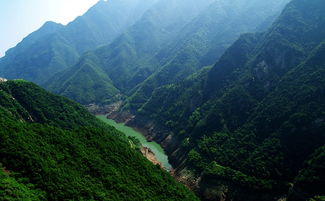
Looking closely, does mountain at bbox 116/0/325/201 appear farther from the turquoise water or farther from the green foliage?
the green foliage

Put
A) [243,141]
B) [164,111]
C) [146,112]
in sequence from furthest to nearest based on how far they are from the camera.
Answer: [146,112] < [164,111] < [243,141]

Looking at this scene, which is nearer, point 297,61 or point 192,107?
point 297,61

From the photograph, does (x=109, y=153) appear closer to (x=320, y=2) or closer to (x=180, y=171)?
(x=180, y=171)

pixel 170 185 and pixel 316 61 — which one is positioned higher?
pixel 170 185

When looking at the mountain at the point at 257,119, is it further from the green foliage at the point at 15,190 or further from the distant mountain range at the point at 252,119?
the green foliage at the point at 15,190

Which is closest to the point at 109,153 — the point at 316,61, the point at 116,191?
the point at 116,191

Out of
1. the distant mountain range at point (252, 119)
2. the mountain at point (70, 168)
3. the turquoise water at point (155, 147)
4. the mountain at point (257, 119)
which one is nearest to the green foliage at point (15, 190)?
the mountain at point (70, 168)

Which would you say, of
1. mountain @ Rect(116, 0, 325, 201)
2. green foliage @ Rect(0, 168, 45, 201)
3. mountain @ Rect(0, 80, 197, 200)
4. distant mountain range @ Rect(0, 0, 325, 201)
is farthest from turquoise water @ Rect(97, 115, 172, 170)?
green foliage @ Rect(0, 168, 45, 201)

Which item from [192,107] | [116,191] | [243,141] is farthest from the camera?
[192,107]
